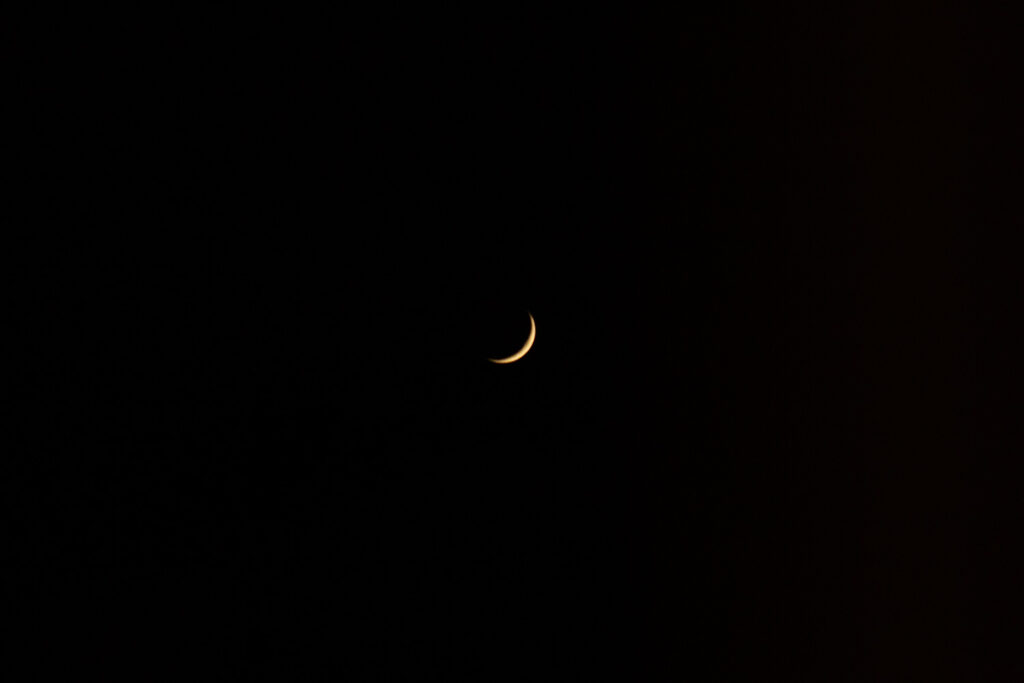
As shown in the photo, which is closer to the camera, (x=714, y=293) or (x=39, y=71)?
(x=39, y=71)

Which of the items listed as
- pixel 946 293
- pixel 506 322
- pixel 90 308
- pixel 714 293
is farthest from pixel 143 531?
pixel 946 293

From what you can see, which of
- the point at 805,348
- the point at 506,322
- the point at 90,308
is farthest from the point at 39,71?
the point at 805,348

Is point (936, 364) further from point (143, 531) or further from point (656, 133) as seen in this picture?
point (143, 531)

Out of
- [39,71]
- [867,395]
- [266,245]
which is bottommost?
[867,395]

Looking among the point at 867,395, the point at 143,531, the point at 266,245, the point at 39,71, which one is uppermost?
the point at 39,71

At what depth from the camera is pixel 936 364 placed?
1065 millimetres

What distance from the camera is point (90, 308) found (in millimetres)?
1022

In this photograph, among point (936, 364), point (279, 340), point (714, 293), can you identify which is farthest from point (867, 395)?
point (279, 340)

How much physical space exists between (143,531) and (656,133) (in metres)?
0.93

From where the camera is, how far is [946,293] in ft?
3.50

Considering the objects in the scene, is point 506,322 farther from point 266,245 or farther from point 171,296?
point 171,296

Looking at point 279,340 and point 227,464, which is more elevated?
point 279,340

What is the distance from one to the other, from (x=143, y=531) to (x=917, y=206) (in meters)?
1.17

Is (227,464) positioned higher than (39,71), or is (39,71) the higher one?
(39,71)
